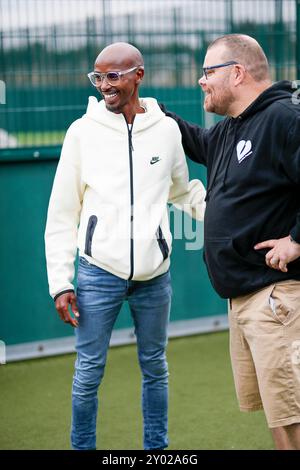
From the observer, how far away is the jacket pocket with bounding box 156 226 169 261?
3553mm

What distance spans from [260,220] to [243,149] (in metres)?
0.26

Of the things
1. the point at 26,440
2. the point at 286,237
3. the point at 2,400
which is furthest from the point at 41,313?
the point at 286,237

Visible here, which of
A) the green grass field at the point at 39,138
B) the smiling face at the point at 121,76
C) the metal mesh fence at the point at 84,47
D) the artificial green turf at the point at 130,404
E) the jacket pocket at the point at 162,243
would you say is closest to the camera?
the smiling face at the point at 121,76

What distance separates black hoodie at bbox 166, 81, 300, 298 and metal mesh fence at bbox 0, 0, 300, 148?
7.50ft

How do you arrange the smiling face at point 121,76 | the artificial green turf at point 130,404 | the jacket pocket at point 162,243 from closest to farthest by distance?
the smiling face at point 121,76 → the jacket pocket at point 162,243 → the artificial green turf at point 130,404

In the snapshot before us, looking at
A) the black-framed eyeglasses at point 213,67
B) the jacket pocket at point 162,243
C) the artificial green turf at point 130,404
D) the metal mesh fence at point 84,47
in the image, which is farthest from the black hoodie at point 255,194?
the metal mesh fence at point 84,47

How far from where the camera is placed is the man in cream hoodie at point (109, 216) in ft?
11.3

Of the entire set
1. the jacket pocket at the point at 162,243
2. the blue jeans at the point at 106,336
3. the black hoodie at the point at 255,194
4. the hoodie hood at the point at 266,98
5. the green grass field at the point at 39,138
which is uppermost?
the hoodie hood at the point at 266,98

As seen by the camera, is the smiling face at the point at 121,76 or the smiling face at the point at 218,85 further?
the smiling face at the point at 121,76

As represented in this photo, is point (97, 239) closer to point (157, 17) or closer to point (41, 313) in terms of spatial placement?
point (41, 313)

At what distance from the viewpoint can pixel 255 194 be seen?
122 inches

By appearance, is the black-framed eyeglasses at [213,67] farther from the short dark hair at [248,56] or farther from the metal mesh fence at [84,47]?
the metal mesh fence at [84,47]
